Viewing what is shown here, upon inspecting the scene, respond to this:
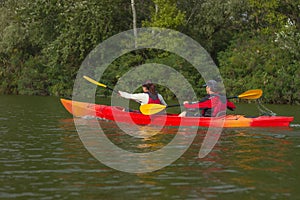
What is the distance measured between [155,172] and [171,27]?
79.5ft

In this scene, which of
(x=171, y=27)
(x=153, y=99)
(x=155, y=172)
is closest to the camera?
(x=155, y=172)

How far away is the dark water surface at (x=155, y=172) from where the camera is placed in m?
7.68

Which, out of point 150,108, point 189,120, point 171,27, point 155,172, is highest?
point 171,27

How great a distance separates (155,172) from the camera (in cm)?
899

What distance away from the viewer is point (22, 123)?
639 inches

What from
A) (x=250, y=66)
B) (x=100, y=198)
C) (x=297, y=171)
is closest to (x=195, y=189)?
(x=100, y=198)

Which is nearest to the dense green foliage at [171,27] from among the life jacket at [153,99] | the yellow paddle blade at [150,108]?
the life jacket at [153,99]

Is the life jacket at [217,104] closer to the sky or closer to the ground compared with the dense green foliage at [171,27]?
closer to the ground

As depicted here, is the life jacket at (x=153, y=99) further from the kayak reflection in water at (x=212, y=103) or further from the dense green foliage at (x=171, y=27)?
the dense green foliage at (x=171, y=27)

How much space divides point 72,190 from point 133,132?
6703 millimetres

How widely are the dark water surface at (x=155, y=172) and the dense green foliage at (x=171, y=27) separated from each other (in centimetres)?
1596

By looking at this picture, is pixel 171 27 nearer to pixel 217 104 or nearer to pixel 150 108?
pixel 150 108

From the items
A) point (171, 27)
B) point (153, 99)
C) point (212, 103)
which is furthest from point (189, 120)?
point (171, 27)

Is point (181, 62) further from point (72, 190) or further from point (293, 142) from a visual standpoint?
point (72, 190)
